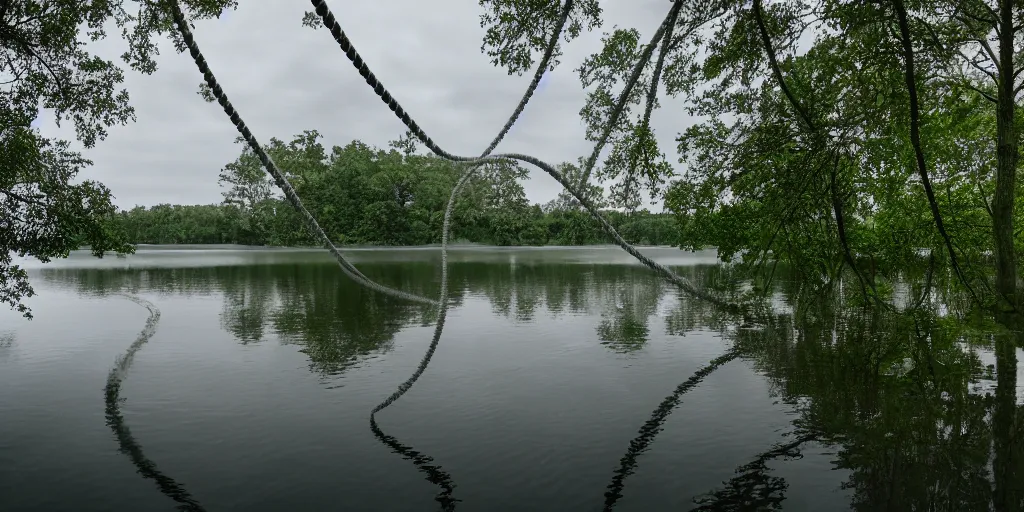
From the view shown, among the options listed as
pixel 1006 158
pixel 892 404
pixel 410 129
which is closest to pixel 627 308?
pixel 1006 158

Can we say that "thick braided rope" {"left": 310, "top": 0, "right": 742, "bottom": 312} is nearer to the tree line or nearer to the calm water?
the calm water

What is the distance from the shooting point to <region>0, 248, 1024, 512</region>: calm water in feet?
23.3

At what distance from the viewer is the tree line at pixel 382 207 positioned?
82812 millimetres

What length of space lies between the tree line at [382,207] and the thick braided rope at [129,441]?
216 ft

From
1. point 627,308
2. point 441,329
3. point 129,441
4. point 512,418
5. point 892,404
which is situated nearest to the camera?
point 441,329

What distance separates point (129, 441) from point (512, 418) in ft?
15.7

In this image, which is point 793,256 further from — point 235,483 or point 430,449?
point 235,483

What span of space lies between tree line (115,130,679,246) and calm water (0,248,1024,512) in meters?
63.0

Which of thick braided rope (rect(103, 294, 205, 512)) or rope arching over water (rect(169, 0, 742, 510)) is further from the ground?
rope arching over water (rect(169, 0, 742, 510))

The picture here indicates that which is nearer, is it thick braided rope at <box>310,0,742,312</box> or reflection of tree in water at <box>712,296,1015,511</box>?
thick braided rope at <box>310,0,742,312</box>

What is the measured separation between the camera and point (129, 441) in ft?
28.3

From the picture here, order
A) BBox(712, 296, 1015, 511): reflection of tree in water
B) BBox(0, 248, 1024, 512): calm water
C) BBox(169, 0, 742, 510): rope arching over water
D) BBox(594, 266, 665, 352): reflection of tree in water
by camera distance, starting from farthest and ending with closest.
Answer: BBox(594, 266, 665, 352): reflection of tree in water → BBox(0, 248, 1024, 512): calm water → BBox(712, 296, 1015, 511): reflection of tree in water → BBox(169, 0, 742, 510): rope arching over water

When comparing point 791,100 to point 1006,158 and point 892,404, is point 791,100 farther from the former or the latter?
point 1006,158

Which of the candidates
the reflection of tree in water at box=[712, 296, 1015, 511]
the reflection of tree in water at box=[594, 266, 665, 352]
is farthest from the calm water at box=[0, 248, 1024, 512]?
the reflection of tree in water at box=[594, 266, 665, 352]
